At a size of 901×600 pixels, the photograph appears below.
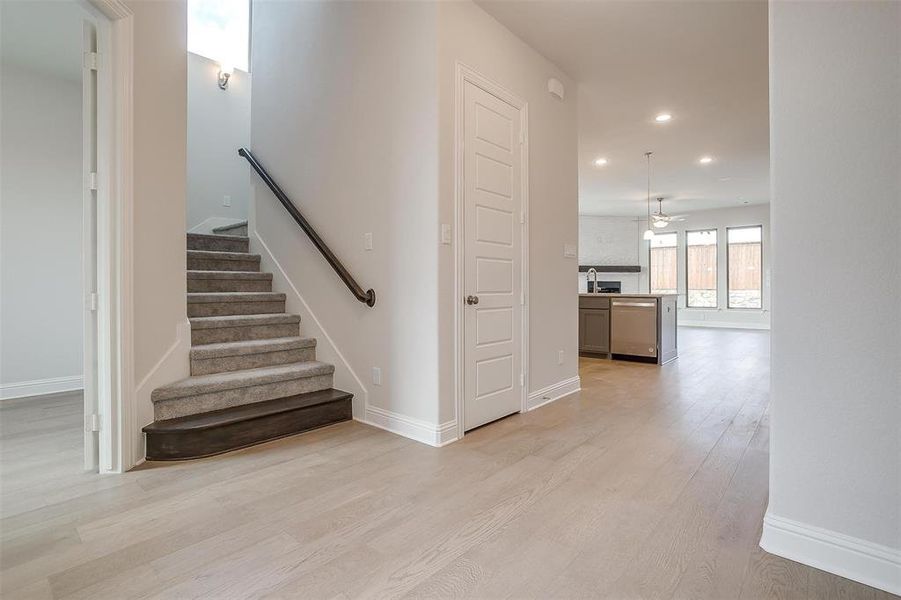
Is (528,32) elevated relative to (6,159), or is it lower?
elevated

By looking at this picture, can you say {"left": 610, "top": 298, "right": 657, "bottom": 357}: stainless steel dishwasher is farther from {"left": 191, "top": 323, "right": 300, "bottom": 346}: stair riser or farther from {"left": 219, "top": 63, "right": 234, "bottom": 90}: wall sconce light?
{"left": 219, "top": 63, "right": 234, "bottom": 90}: wall sconce light

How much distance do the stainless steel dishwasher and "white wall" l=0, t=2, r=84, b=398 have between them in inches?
240

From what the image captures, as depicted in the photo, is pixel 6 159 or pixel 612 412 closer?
pixel 612 412

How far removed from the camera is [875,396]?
4.80 ft

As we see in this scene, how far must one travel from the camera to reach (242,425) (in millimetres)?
2729

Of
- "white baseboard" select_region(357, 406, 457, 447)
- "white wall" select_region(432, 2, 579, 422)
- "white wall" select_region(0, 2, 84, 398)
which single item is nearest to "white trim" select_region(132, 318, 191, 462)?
"white baseboard" select_region(357, 406, 457, 447)

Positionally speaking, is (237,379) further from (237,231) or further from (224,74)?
(224,74)

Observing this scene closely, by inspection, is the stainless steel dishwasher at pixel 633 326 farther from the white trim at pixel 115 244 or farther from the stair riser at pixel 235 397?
the white trim at pixel 115 244

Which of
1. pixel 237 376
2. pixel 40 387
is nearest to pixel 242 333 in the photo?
pixel 237 376

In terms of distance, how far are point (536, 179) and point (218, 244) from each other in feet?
10.3

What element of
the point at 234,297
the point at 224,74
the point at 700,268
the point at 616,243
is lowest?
the point at 234,297

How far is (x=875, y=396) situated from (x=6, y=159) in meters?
6.04

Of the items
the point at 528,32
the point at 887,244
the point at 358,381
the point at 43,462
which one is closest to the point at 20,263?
the point at 43,462

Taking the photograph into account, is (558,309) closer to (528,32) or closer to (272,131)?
(528,32)
